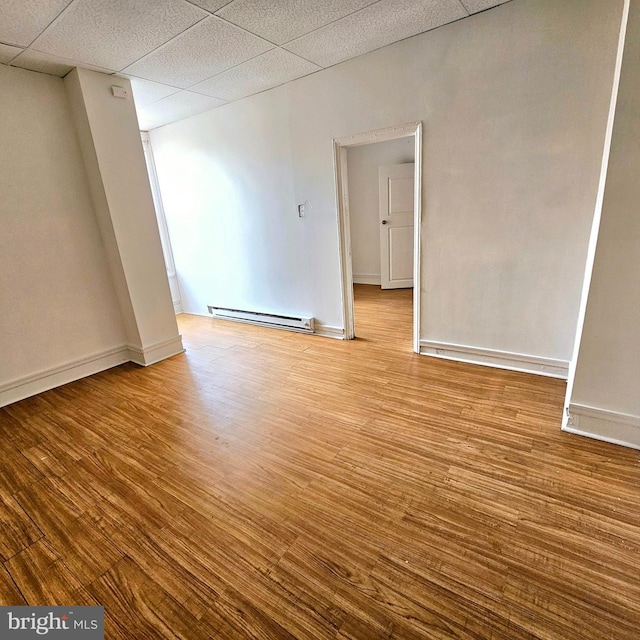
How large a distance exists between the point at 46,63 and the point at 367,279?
16.4 ft

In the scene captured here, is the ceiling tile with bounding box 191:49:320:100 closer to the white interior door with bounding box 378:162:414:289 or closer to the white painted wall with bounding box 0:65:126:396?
the white painted wall with bounding box 0:65:126:396

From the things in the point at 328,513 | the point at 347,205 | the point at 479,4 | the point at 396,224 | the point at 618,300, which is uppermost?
the point at 479,4

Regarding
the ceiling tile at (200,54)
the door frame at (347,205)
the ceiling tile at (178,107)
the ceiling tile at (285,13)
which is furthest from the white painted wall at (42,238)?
the door frame at (347,205)

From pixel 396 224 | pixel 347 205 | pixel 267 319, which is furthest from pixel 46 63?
pixel 396 224

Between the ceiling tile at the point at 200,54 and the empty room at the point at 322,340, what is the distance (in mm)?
26

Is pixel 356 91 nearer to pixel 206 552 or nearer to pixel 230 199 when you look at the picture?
pixel 230 199

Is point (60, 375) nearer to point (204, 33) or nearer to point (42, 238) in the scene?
point (42, 238)

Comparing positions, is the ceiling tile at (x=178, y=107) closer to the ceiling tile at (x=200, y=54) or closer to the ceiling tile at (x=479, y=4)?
the ceiling tile at (x=200, y=54)

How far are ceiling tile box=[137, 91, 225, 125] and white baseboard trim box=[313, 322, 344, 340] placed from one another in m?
2.68

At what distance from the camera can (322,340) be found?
3.71 metres

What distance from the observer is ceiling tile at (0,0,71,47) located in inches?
73.7

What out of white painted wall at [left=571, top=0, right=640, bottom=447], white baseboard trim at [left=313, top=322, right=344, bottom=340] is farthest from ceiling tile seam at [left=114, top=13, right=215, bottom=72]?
white baseboard trim at [left=313, top=322, right=344, bottom=340]

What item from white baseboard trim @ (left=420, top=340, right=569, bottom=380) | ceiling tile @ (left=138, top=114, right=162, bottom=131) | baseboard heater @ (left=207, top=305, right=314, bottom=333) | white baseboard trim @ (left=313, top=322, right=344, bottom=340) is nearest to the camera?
white baseboard trim @ (left=420, top=340, right=569, bottom=380)

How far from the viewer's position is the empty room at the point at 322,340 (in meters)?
1.28
